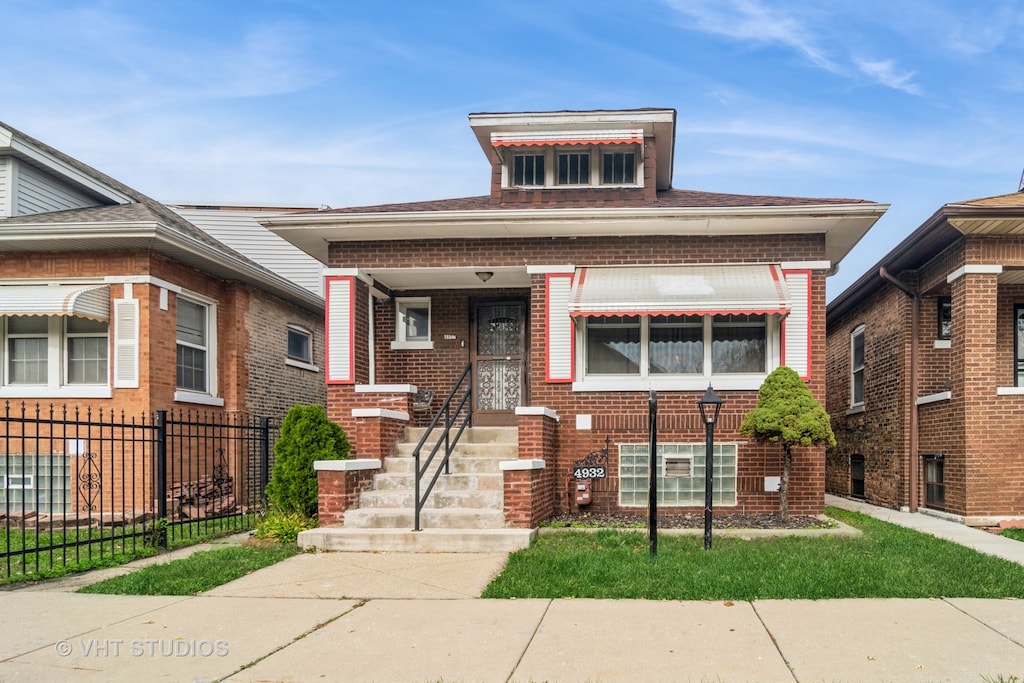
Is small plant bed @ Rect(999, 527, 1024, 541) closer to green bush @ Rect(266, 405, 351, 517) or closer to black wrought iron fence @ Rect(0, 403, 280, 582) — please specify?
green bush @ Rect(266, 405, 351, 517)

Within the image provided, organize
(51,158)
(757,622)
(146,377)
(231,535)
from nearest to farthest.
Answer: (757,622) → (231,535) → (146,377) → (51,158)

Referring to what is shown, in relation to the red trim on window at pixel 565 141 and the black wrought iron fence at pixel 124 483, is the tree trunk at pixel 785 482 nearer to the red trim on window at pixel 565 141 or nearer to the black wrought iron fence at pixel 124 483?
the red trim on window at pixel 565 141

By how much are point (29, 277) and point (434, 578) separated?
29.6ft

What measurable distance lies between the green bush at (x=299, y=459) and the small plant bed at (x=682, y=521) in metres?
2.90

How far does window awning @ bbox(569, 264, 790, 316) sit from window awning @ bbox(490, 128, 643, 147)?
270 cm

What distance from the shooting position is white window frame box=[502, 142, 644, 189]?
13836 millimetres

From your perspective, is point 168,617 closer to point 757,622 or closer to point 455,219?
point 757,622

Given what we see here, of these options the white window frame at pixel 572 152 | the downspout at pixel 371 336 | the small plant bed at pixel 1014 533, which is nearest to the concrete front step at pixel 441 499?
the downspout at pixel 371 336

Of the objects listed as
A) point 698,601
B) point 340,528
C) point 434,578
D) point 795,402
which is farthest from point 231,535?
point 795,402

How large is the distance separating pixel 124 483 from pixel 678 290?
7.61 meters

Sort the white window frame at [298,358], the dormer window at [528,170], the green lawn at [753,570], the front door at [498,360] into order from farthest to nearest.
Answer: the white window frame at [298,358], the dormer window at [528,170], the front door at [498,360], the green lawn at [753,570]

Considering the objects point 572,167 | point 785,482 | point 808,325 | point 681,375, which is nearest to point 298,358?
point 572,167

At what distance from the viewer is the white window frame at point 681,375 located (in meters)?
11.6

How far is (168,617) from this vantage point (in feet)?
22.1
